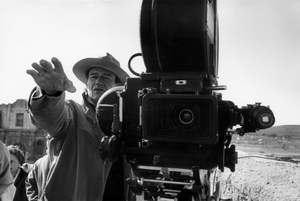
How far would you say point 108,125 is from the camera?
1924 mm

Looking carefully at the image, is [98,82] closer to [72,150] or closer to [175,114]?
[72,150]

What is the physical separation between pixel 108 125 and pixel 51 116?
0.53 meters

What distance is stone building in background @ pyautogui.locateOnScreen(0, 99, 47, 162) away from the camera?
26.4m

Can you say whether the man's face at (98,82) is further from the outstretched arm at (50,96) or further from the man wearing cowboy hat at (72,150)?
the outstretched arm at (50,96)

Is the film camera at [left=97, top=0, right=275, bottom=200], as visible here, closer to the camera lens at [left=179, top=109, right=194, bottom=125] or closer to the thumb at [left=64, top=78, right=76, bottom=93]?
the camera lens at [left=179, top=109, right=194, bottom=125]

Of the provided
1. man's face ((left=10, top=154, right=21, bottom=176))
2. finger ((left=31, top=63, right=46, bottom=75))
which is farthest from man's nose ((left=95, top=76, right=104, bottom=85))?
man's face ((left=10, top=154, right=21, bottom=176))

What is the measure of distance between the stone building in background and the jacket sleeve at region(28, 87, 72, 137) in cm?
2503

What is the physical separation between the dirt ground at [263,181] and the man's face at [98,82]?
4.05 m

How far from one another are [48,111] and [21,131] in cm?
2609

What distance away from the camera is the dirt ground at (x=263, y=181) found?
611 cm

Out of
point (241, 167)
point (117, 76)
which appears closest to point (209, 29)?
point (117, 76)

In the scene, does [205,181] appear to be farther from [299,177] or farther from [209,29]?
[299,177]

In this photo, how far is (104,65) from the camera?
3.14m

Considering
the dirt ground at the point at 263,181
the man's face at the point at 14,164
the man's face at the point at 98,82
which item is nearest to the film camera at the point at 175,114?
the man's face at the point at 98,82
